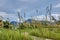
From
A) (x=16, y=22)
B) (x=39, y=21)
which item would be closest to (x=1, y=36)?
(x=16, y=22)

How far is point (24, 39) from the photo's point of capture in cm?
490

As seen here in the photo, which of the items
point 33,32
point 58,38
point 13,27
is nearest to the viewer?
point 13,27

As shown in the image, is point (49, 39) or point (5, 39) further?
point (49, 39)

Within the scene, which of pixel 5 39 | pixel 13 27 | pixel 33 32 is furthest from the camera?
pixel 33 32

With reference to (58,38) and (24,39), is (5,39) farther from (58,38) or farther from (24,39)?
(58,38)

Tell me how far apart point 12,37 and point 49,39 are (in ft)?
5.34

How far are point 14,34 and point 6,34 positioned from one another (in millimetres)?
197

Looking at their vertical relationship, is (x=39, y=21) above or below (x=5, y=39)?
above

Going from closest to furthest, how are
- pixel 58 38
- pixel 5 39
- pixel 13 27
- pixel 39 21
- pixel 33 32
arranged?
pixel 5 39
pixel 13 27
pixel 39 21
pixel 58 38
pixel 33 32

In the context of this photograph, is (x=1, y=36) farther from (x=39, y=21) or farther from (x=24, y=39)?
(x=39, y=21)

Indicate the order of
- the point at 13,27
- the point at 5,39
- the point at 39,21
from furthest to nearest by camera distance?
the point at 39,21, the point at 13,27, the point at 5,39

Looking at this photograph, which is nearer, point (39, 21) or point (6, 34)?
point (6, 34)

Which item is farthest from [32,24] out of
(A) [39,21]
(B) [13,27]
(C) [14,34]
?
(C) [14,34]

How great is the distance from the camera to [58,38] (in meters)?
6.52
